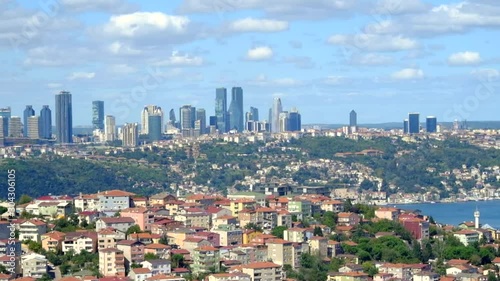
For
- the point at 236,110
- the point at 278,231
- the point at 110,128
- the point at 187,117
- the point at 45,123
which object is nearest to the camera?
the point at 278,231

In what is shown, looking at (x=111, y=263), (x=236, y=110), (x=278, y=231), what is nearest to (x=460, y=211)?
(x=278, y=231)

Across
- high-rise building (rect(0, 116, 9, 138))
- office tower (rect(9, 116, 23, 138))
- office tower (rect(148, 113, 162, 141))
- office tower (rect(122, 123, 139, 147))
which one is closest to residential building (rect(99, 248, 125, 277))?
high-rise building (rect(0, 116, 9, 138))

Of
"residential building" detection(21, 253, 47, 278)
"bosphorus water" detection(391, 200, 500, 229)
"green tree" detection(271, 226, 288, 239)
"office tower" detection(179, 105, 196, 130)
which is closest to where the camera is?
"residential building" detection(21, 253, 47, 278)

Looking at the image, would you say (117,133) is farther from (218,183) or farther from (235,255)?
(235,255)

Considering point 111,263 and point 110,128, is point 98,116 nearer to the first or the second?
point 110,128

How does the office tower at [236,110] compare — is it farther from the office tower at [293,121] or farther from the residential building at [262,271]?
the residential building at [262,271]

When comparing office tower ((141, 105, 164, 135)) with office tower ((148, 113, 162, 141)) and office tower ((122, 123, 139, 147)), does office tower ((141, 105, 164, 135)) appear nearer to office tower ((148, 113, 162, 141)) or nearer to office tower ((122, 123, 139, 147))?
office tower ((148, 113, 162, 141))
